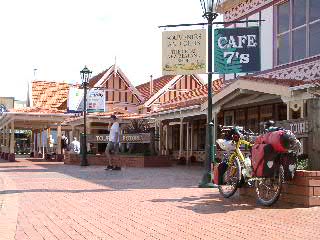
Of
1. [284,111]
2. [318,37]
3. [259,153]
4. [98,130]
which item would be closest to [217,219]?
[259,153]

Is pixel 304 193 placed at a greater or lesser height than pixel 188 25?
lesser

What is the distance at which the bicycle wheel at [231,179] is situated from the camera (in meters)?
8.61

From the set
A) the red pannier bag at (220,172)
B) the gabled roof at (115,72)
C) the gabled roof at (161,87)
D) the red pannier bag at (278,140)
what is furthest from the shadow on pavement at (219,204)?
the gabled roof at (115,72)

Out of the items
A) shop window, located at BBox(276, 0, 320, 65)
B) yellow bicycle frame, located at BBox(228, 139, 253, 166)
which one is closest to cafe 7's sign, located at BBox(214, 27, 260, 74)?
shop window, located at BBox(276, 0, 320, 65)

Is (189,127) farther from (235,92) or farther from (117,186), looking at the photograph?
(117,186)

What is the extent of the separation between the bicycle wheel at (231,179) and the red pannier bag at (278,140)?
0.92 m

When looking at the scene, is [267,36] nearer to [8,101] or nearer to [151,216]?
[151,216]

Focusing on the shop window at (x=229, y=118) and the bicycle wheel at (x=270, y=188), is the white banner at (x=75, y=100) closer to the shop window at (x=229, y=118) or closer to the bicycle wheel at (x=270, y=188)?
the shop window at (x=229, y=118)

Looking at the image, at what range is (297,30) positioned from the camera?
1538 cm

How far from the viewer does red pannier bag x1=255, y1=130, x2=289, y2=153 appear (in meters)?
7.54

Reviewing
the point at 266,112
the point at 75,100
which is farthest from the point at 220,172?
the point at 75,100

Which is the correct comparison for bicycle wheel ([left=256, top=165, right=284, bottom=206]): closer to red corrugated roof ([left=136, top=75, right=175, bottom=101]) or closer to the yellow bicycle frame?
the yellow bicycle frame

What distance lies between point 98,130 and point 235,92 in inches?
719

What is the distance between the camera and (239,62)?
1320 centimetres
